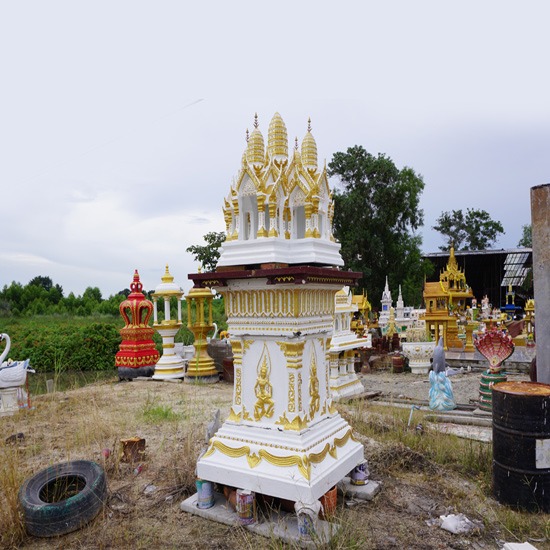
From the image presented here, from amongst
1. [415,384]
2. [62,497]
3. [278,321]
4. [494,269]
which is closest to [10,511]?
[62,497]

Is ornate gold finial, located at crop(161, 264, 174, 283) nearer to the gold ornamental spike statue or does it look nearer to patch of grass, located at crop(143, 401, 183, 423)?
the gold ornamental spike statue

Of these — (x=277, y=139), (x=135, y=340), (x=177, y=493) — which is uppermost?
(x=277, y=139)

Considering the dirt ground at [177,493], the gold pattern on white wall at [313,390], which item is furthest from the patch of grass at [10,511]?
the gold pattern on white wall at [313,390]

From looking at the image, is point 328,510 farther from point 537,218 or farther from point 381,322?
point 381,322

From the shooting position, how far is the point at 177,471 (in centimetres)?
482

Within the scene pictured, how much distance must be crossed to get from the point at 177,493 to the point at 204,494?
0.47 metres

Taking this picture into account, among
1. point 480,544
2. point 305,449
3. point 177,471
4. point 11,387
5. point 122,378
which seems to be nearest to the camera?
point 480,544

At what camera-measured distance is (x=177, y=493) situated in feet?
15.0

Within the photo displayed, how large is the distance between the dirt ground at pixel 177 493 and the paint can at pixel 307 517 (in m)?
0.20

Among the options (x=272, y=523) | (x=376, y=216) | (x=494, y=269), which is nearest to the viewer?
(x=272, y=523)

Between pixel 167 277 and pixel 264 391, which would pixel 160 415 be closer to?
pixel 264 391

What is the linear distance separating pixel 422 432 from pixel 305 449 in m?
3.00

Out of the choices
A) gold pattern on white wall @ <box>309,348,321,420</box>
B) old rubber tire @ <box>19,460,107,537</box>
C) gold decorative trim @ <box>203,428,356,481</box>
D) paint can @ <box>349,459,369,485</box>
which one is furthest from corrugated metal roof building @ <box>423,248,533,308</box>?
old rubber tire @ <box>19,460,107,537</box>

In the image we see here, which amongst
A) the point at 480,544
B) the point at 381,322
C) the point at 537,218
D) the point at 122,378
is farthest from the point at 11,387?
the point at 381,322
